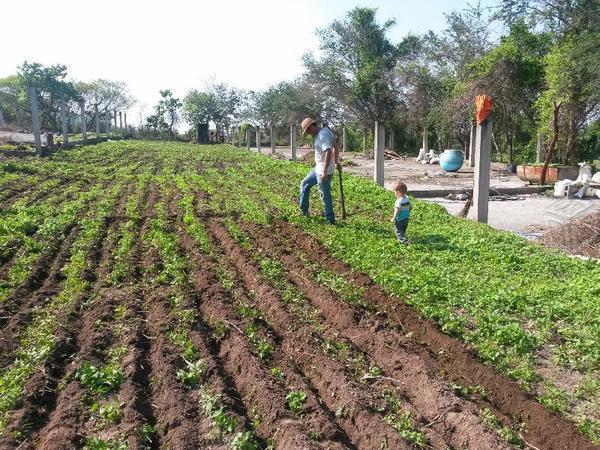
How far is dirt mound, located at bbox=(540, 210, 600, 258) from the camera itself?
→ 7852 mm

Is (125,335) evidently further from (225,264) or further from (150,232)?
(150,232)

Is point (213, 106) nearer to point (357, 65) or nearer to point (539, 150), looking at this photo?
point (357, 65)

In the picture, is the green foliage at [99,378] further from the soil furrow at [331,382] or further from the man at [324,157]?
the man at [324,157]

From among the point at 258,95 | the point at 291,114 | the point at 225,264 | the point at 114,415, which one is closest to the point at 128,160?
the point at 225,264

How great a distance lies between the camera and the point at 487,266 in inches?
250

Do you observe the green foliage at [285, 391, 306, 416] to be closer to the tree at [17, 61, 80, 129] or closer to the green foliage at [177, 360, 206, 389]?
the green foliage at [177, 360, 206, 389]

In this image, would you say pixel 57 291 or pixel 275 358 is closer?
pixel 275 358

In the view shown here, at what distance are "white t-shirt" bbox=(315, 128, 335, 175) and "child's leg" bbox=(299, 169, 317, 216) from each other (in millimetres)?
308

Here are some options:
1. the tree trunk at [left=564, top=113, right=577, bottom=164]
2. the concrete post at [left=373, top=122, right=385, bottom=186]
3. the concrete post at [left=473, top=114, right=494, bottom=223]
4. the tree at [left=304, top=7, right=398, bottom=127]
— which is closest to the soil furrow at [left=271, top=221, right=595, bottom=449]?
the concrete post at [left=473, top=114, right=494, bottom=223]

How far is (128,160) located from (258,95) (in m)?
38.5

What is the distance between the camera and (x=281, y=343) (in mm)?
4406

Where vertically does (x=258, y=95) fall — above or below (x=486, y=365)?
above

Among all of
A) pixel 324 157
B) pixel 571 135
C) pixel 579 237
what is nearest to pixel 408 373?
pixel 324 157

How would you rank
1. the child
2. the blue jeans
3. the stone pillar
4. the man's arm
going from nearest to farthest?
1. the child
2. the man's arm
3. the blue jeans
4. the stone pillar
